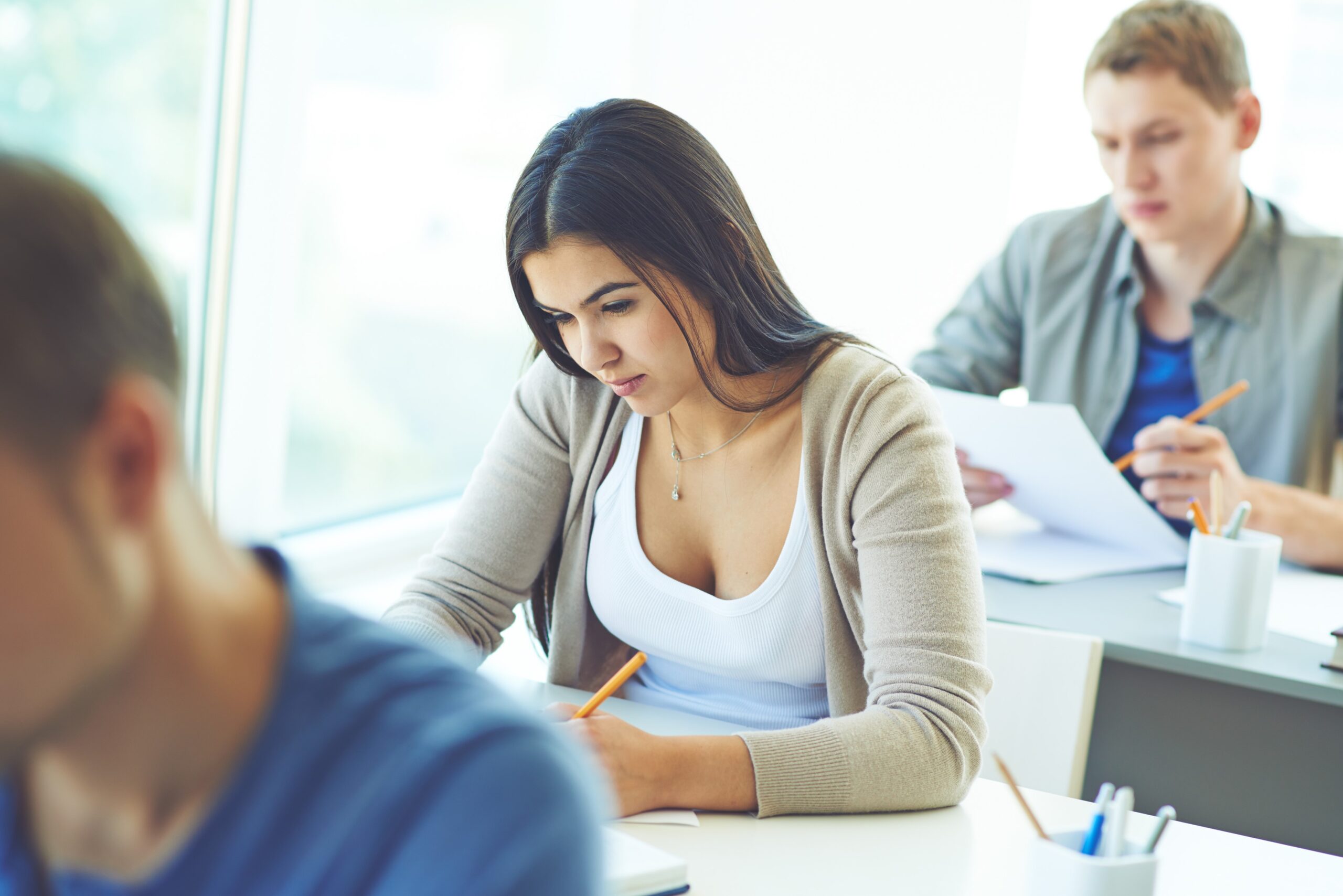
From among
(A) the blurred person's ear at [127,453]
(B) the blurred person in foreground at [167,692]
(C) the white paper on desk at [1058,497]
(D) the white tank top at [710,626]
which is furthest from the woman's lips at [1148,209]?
(A) the blurred person's ear at [127,453]

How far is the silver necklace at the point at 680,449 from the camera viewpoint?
1.40 metres

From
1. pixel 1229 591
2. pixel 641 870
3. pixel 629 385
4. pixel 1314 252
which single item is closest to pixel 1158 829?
pixel 641 870

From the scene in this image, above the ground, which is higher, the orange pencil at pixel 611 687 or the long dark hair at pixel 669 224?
the long dark hair at pixel 669 224

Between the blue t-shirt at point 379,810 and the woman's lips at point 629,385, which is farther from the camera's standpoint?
the woman's lips at point 629,385

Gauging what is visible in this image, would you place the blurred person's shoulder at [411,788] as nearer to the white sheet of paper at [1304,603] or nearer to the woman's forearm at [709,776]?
the woman's forearm at [709,776]

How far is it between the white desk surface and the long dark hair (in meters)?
0.51

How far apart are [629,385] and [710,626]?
10.7 inches

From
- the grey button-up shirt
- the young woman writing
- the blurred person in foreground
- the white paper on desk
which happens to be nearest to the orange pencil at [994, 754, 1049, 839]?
the young woman writing

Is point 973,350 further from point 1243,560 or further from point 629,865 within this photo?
point 629,865

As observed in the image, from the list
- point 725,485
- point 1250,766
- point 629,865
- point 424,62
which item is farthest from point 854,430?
point 424,62

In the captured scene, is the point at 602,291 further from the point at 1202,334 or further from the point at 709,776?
the point at 1202,334

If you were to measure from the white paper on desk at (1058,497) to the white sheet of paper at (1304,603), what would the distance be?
12 cm

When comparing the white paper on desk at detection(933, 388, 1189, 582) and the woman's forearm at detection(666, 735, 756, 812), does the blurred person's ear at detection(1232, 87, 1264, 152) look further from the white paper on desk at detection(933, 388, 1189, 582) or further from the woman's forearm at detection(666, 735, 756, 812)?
the woman's forearm at detection(666, 735, 756, 812)

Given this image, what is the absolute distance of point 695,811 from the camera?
1.03m
